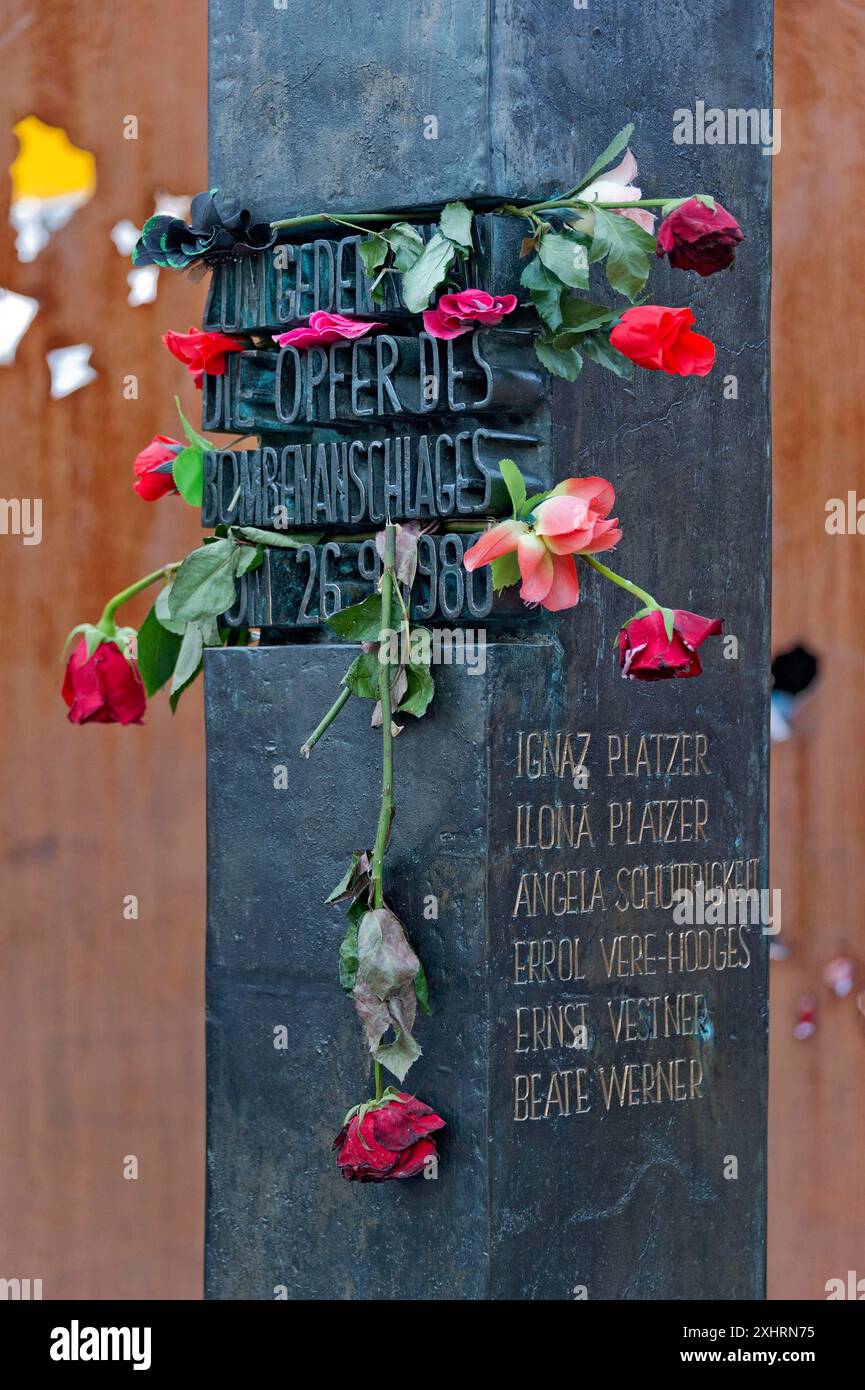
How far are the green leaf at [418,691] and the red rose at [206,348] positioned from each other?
1.69 feet

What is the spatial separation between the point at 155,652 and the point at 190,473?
0.25 m

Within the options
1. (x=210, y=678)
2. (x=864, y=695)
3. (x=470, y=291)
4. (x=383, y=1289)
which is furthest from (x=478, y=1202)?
(x=864, y=695)

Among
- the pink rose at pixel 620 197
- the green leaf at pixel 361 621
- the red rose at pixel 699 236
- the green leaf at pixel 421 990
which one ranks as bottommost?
the green leaf at pixel 421 990

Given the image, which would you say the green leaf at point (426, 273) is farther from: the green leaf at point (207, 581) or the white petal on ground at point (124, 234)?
the white petal on ground at point (124, 234)

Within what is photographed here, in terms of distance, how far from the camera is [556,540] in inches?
93.2

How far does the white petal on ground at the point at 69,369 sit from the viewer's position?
167 inches

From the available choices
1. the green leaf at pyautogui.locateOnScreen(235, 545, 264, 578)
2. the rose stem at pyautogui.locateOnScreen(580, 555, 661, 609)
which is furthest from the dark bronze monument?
the rose stem at pyautogui.locateOnScreen(580, 555, 661, 609)

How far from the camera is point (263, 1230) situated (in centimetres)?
269

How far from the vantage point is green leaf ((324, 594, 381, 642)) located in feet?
8.24

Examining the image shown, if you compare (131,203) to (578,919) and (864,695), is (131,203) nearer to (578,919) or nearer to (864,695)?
(864,695)

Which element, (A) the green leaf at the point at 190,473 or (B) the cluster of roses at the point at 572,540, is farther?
(A) the green leaf at the point at 190,473

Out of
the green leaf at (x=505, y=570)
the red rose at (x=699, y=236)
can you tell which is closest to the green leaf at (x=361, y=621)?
the green leaf at (x=505, y=570)

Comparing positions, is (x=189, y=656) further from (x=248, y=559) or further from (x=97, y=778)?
(x=97, y=778)

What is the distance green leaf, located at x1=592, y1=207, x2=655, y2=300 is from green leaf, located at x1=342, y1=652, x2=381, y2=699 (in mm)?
513
